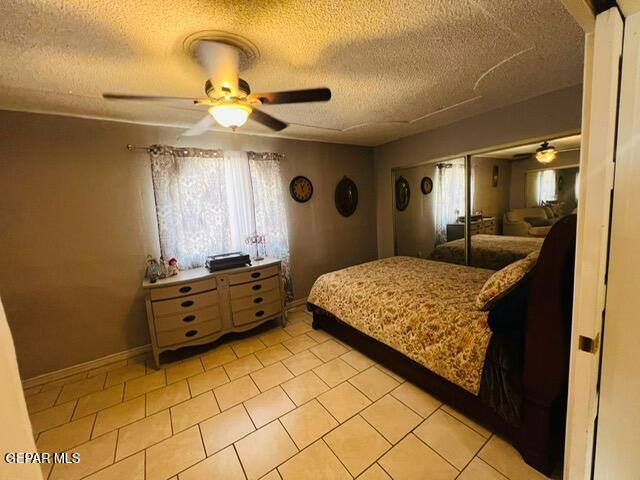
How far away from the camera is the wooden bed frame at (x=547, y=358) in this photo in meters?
1.26

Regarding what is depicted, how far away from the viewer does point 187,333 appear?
2596mm

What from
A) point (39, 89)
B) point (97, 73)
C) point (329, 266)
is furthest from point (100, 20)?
point (329, 266)

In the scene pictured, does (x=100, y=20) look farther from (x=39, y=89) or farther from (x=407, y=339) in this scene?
(x=407, y=339)

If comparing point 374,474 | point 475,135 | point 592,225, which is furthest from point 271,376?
point 475,135

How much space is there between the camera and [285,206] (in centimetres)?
360

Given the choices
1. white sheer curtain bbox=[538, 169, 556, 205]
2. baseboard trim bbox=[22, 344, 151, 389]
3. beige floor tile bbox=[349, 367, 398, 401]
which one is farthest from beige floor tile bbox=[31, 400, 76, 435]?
white sheer curtain bbox=[538, 169, 556, 205]

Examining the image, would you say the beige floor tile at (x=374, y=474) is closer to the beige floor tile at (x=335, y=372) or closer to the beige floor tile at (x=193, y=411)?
the beige floor tile at (x=335, y=372)

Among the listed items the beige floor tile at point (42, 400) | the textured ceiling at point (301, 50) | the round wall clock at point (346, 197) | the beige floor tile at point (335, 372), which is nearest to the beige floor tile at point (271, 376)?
the beige floor tile at point (335, 372)

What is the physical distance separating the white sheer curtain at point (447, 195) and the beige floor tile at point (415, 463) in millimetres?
2689

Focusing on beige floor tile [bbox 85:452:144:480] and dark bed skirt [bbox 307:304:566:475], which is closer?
dark bed skirt [bbox 307:304:566:475]

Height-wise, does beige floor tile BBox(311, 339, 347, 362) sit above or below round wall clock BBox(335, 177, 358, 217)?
below

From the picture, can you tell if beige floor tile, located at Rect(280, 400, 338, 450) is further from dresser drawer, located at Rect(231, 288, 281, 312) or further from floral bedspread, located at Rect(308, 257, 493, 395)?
dresser drawer, located at Rect(231, 288, 281, 312)

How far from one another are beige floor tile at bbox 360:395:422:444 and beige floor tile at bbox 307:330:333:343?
999 mm

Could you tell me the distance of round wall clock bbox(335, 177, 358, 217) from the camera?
4098mm
